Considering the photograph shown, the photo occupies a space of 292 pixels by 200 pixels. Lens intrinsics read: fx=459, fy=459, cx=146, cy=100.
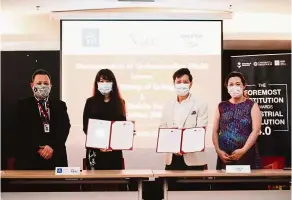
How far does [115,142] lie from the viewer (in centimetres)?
600

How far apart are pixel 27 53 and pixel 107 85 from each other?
161 centimetres

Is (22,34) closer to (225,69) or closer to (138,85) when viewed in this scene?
(138,85)

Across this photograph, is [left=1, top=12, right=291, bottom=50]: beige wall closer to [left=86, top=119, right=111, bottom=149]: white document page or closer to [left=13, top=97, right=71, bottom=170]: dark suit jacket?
[left=13, top=97, right=71, bottom=170]: dark suit jacket

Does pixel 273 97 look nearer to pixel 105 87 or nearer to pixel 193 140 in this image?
pixel 193 140

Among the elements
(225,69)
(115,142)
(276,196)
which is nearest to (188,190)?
(276,196)

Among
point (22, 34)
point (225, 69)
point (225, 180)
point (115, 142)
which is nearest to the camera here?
point (225, 180)

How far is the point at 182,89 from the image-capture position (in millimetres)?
6262

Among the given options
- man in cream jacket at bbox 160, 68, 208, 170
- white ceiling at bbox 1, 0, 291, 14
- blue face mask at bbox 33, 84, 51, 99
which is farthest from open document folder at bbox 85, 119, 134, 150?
white ceiling at bbox 1, 0, 291, 14

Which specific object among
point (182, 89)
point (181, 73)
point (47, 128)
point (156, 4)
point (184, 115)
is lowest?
point (47, 128)

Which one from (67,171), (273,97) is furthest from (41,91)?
(273,97)

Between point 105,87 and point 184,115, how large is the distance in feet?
3.70

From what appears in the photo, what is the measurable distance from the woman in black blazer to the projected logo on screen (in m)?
0.40

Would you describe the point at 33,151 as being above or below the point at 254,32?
below

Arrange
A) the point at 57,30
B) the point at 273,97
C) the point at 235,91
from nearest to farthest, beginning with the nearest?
the point at 235,91
the point at 273,97
the point at 57,30
